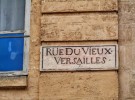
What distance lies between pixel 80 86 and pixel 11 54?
1.51m

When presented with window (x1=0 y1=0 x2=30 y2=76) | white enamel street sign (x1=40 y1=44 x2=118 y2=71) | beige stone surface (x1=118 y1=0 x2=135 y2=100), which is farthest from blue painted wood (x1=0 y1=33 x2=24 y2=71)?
beige stone surface (x1=118 y1=0 x2=135 y2=100)

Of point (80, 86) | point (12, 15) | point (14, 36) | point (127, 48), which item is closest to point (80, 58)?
point (80, 86)

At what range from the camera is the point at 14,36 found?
29.8 ft

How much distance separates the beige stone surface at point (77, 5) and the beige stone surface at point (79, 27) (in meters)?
0.09

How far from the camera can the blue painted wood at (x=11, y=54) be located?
898 cm

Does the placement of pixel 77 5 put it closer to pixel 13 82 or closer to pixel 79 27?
pixel 79 27

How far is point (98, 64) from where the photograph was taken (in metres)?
8.50

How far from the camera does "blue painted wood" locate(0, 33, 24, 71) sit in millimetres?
8977

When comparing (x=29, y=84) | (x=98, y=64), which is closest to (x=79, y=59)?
(x=98, y=64)

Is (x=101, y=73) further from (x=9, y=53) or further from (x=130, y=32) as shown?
(x=9, y=53)

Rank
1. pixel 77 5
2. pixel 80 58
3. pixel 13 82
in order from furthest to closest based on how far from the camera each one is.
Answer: pixel 77 5, pixel 13 82, pixel 80 58

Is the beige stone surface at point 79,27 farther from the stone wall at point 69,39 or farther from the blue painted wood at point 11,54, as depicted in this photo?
the blue painted wood at point 11,54

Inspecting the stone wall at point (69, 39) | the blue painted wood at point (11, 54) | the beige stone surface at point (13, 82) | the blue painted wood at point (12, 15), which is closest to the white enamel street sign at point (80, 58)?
the stone wall at point (69, 39)

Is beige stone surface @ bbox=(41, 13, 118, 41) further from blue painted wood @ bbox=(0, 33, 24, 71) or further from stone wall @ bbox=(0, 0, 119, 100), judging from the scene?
blue painted wood @ bbox=(0, 33, 24, 71)
